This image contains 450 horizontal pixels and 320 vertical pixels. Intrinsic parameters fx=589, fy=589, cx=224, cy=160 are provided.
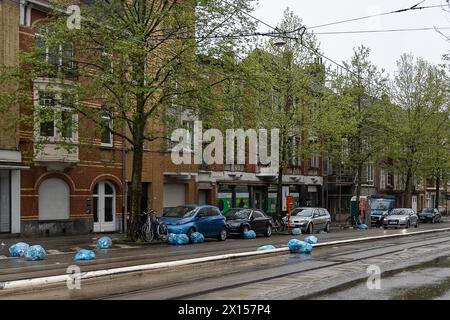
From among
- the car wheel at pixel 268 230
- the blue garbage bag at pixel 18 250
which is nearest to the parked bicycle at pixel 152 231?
the blue garbage bag at pixel 18 250

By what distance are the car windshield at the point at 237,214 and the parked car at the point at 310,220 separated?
475cm

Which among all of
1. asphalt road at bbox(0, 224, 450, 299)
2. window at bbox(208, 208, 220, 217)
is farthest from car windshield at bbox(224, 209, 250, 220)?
asphalt road at bbox(0, 224, 450, 299)

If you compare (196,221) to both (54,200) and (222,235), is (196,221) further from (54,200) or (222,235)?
(54,200)

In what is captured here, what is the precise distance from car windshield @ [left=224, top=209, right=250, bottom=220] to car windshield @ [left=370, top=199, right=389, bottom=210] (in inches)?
900

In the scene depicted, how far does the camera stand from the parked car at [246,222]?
90.7ft

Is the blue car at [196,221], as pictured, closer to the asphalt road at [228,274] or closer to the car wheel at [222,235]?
the car wheel at [222,235]

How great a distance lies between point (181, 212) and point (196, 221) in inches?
33.9

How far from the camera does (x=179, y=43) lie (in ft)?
72.1

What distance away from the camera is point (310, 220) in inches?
1297

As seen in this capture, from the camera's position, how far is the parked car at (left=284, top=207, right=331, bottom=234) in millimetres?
32750

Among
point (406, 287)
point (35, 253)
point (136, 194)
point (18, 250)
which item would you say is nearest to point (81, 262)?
point (35, 253)

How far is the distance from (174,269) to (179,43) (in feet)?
35.6
